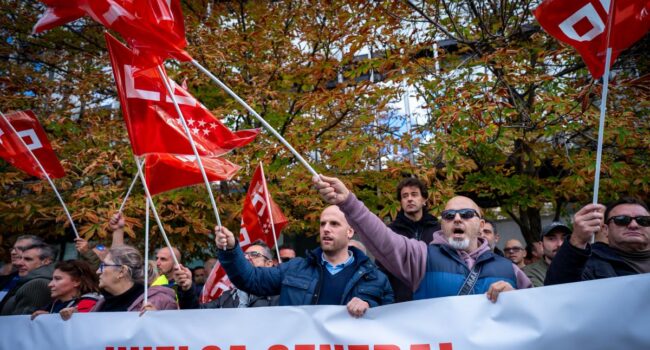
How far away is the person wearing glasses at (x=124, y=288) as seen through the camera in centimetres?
409

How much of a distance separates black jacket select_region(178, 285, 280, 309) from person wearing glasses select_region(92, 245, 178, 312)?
149mm

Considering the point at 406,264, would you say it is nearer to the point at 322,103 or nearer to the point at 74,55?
the point at 322,103

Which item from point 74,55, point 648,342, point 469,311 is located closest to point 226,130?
point 469,311

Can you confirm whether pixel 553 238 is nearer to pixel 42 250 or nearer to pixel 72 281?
pixel 72 281

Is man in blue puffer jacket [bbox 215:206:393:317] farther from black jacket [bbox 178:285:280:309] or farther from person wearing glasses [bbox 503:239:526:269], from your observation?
person wearing glasses [bbox 503:239:526:269]

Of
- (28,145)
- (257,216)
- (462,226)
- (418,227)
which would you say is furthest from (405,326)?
(28,145)

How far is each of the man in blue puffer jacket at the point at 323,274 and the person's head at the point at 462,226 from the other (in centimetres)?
54

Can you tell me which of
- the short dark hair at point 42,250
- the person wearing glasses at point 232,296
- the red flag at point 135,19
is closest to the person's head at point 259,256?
the person wearing glasses at point 232,296

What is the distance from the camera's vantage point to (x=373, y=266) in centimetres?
378

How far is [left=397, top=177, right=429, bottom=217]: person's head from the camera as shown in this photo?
191 inches

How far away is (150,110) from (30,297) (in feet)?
6.44

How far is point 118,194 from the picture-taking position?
7.77 metres

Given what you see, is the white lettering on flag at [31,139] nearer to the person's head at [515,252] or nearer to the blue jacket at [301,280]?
the blue jacket at [301,280]

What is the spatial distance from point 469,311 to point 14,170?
26.9 ft
